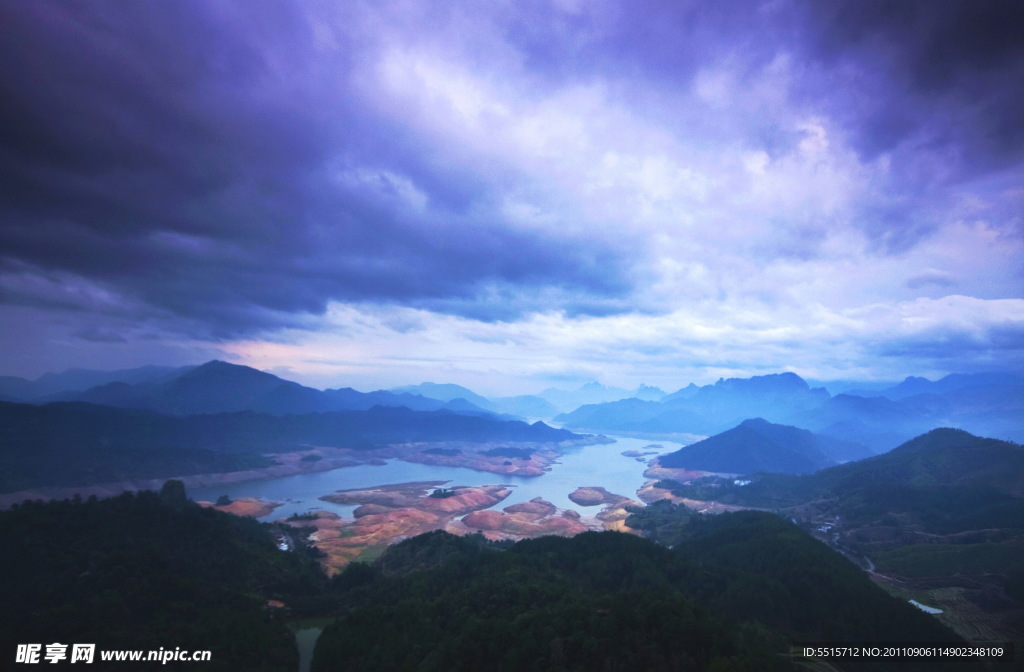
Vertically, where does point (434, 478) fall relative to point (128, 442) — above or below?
below

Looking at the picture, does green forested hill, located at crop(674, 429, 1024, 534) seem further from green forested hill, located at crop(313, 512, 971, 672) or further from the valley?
green forested hill, located at crop(313, 512, 971, 672)

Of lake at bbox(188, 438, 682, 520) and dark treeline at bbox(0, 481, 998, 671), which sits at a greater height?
dark treeline at bbox(0, 481, 998, 671)

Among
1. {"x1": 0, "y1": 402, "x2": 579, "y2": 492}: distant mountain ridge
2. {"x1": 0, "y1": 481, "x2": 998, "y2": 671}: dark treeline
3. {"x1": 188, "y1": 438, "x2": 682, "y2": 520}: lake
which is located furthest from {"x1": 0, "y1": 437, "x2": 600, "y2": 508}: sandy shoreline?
{"x1": 0, "y1": 481, "x2": 998, "y2": 671}: dark treeline

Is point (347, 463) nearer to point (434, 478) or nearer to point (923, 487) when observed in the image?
point (434, 478)

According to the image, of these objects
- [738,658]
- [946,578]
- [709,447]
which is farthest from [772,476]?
[738,658]

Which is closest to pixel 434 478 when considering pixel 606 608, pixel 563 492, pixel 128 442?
pixel 563 492

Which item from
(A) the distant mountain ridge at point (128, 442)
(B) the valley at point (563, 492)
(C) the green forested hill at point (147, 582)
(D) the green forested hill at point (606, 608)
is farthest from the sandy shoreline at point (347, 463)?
(D) the green forested hill at point (606, 608)

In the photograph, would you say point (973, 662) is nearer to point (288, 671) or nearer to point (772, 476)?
point (288, 671)

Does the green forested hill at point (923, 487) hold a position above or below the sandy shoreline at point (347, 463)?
above

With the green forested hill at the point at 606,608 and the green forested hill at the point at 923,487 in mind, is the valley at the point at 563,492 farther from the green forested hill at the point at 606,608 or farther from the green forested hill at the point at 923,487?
the green forested hill at the point at 606,608

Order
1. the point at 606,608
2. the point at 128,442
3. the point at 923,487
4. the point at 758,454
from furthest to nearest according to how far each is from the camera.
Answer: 1. the point at 758,454
2. the point at 128,442
3. the point at 923,487
4. the point at 606,608

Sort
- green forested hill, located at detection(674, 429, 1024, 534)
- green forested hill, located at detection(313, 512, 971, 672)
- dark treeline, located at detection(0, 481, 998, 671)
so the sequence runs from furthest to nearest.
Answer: green forested hill, located at detection(674, 429, 1024, 534)
dark treeline, located at detection(0, 481, 998, 671)
green forested hill, located at detection(313, 512, 971, 672)
